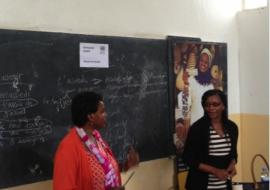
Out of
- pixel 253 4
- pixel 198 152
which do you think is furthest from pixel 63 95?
pixel 253 4

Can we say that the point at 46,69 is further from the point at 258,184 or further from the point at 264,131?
the point at 264,131

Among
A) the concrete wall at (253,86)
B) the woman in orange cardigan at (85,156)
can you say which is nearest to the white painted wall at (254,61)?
the concrete wall at (253,86)

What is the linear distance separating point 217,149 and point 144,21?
1167 millimetres

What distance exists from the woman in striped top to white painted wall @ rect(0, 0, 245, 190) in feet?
1.33

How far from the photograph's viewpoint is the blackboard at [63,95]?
266 cm

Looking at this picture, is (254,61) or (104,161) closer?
(104,161)

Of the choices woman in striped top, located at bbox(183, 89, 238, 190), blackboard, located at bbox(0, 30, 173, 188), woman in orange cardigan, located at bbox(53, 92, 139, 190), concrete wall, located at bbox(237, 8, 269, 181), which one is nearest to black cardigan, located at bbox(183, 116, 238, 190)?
woman in striped top, located at bbox(183, 89, 238, 190)

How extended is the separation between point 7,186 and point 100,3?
1443mm

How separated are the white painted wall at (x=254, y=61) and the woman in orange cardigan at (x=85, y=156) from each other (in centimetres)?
226

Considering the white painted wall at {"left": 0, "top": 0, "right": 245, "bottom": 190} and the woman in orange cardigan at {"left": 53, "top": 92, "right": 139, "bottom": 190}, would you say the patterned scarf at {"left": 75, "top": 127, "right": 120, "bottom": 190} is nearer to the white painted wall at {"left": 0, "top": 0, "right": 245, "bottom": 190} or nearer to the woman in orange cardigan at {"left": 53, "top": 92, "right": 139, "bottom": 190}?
the woman in orange cardigan at {"left": 53, "top": 92, "right": 139, "bottom": 190}

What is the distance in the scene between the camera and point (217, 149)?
10.9 ft

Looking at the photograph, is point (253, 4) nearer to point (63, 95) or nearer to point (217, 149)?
point (217, 149)

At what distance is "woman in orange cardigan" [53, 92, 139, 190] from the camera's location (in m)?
2.32

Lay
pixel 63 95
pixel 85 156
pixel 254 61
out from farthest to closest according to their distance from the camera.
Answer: pixel 254 61, pixel 63 95, pixel 85 156
